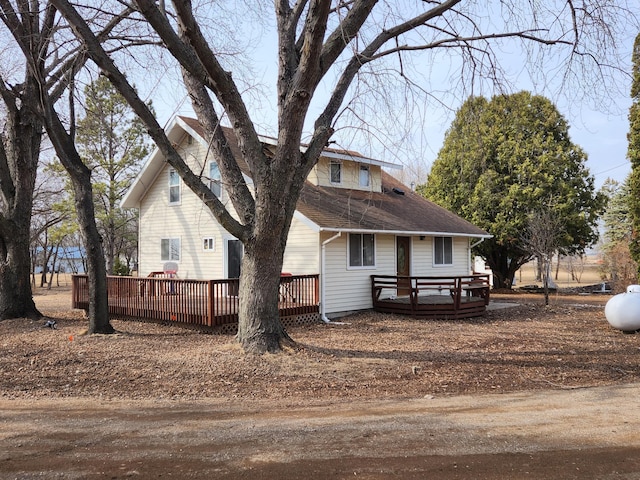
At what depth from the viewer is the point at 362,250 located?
15164 mm

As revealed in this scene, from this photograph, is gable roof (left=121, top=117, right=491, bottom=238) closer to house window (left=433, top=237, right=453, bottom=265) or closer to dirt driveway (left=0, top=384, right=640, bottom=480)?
house window (left=433, top=237, right=453, bottom=265)

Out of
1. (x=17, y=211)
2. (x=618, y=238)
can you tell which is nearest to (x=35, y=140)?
(x=17, y=211)

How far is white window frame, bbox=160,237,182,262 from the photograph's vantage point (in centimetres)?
1712

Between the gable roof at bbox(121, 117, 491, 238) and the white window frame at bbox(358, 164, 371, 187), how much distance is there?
0.29 metres

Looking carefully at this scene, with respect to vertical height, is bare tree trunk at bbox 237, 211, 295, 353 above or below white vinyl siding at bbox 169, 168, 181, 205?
below

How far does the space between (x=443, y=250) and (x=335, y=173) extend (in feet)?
15.3

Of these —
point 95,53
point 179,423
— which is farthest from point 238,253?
point 179,423

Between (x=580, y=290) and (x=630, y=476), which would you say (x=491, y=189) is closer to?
(x=580, y=290)

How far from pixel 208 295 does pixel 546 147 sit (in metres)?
19.5

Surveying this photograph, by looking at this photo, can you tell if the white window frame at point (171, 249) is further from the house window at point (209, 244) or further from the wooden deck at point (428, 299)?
the wooden deck at point (428, 299)

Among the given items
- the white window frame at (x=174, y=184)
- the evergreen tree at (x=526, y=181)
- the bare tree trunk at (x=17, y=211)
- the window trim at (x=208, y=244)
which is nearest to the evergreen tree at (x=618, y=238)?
the evergreen tree at (x=526, y=181)

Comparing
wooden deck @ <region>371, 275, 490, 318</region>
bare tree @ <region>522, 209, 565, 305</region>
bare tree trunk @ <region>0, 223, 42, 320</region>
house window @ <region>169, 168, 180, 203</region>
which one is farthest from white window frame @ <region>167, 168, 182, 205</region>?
bare tree @ <region>522, 209, 565, 305</region>

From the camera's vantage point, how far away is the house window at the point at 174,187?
17.2m

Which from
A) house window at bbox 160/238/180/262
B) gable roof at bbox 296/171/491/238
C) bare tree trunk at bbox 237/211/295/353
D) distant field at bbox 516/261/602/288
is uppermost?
gable roof at bbox 296/171/491/238
